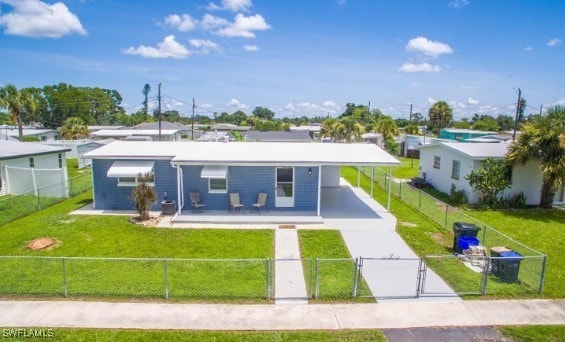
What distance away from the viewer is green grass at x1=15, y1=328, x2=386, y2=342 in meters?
7.11

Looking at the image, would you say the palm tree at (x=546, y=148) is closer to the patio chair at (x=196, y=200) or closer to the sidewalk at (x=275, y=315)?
the sidewalk at (x=275, y=315)

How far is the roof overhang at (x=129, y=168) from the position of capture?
15007mm

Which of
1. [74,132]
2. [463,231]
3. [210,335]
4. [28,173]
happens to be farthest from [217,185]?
[74,132]

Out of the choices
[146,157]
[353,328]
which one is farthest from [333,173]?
[353,328]

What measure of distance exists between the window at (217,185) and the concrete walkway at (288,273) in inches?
Answer: 142

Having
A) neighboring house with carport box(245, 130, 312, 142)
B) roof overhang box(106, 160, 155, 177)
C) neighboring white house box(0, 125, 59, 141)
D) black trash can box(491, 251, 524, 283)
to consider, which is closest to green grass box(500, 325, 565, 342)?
black trash can box(491, 251, 524, 283)

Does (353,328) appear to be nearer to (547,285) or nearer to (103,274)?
(547,285)

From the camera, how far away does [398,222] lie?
15.2m

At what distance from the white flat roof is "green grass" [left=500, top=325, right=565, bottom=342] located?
811cm

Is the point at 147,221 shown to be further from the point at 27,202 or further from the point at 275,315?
the point at 275,315

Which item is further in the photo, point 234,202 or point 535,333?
point 234,202

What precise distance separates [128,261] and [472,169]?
17.0 metres

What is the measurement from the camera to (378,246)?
1237 centimetres

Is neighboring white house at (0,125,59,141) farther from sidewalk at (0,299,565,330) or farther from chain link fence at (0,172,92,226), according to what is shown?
sidewalk at (0,299,565,330)
